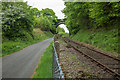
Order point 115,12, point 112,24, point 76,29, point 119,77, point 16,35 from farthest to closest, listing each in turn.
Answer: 1. point 76,29
2. point 16,35
3. point 112,24
4. point 115,12
5. point 119,77

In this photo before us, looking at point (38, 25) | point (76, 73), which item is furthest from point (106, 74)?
point (38, 25)

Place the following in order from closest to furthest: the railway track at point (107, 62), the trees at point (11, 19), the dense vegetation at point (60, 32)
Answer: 1. the railway track at point (107, 62)
2. the trees at point (11, 19)
3. the dense vegetation at point (60, 32)

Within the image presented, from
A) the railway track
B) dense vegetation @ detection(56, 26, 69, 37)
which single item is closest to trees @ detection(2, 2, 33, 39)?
the railway track

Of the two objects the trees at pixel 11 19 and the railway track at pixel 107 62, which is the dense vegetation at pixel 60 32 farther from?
the railway track at pixel 107 62

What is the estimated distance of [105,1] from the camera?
1134cm

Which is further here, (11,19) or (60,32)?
(60,32)

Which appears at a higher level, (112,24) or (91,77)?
(112,24)

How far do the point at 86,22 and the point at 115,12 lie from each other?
11.8 m

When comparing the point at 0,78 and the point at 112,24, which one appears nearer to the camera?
the point at 0,78

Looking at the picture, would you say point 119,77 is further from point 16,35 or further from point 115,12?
point 16,35

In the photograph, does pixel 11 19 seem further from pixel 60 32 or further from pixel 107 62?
pixel 60 32

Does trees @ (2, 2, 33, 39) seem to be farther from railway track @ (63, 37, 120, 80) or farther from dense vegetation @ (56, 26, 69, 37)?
dense vegetation @ (56, 26, 69, 37)

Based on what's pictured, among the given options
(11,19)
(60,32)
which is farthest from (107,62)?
(60,32)

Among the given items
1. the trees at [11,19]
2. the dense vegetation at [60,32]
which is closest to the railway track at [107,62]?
the trees at [11,19]
